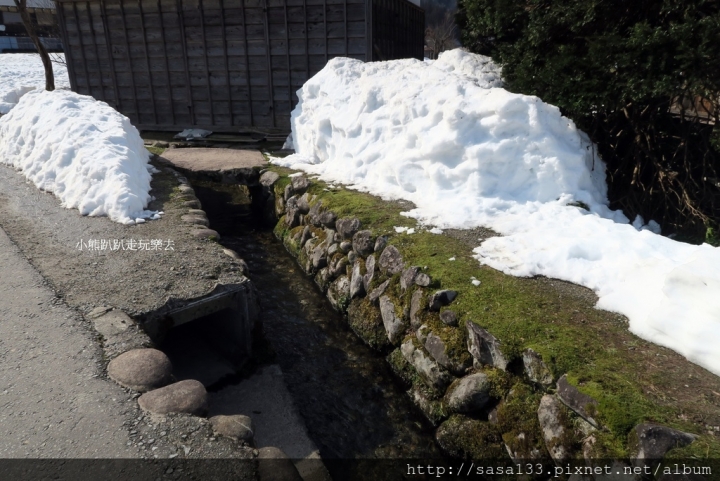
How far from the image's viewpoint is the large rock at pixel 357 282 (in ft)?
19.0

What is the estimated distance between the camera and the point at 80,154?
24.7ft

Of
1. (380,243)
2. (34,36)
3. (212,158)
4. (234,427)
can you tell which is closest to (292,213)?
(380,243)

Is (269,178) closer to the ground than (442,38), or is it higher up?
closer to the ground

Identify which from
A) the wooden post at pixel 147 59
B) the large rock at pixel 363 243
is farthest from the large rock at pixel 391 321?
the wooden post at pixel 147 59

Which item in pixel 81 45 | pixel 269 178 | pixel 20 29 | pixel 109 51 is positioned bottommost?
pixel 269 178

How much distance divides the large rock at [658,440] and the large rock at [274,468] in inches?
76.8

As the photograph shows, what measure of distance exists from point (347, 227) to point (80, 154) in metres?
4.55

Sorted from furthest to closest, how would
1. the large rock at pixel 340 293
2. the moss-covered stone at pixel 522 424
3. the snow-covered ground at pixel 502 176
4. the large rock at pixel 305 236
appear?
the large rock at pixel 305 236
the large rock at pixel 340 293
the snow-covered ground at pixel 502 176
the moss-covered stone at pixel 522 424

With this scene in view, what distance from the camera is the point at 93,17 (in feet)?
42.3

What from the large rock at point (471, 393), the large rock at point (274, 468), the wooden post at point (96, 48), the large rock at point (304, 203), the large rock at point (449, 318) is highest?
the wooden post at point (96, 48)

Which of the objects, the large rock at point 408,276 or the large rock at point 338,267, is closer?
the large rock at point 408,276

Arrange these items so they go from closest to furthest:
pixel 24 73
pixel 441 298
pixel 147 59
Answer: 1. pixel 441 298
2. pixel 147 59
3. pixel 24 73

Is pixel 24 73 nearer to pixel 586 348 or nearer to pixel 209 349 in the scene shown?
pixel 209 349

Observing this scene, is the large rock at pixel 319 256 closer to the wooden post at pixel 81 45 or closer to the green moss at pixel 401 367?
the green moss at pixel 401 367
